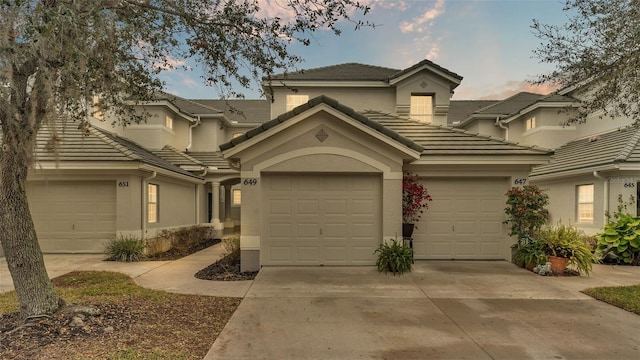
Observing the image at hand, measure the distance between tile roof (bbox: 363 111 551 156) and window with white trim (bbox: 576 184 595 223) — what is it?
5053 millimetres

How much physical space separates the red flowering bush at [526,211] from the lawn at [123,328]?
764 cm

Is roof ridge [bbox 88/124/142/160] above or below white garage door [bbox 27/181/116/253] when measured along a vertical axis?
above

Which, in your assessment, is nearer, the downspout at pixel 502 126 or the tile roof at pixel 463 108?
the downspout at pixel 502 126

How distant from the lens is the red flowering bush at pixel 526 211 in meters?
9.03

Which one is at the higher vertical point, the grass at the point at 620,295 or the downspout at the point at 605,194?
the downspout at the point at 605,194

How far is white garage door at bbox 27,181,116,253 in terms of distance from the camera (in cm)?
1170

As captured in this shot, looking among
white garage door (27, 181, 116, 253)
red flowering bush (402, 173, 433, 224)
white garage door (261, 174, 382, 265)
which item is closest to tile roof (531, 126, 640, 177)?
red flowering bush (402, 173, 433, 224)

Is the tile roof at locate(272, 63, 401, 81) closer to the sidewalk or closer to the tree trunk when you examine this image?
the sidewalk

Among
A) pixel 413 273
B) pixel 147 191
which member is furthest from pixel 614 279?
pixel 147 191

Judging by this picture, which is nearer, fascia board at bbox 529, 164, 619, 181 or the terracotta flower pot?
the terracotta flower pot

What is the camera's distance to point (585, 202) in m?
12.7

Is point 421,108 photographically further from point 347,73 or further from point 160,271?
point 160,271

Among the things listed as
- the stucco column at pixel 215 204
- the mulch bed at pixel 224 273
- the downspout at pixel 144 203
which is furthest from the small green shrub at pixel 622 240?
the stucco column at pixel 215 204

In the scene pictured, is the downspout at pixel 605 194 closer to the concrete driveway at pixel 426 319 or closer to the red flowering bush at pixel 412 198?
the concrete driveway at pixel 426 319
